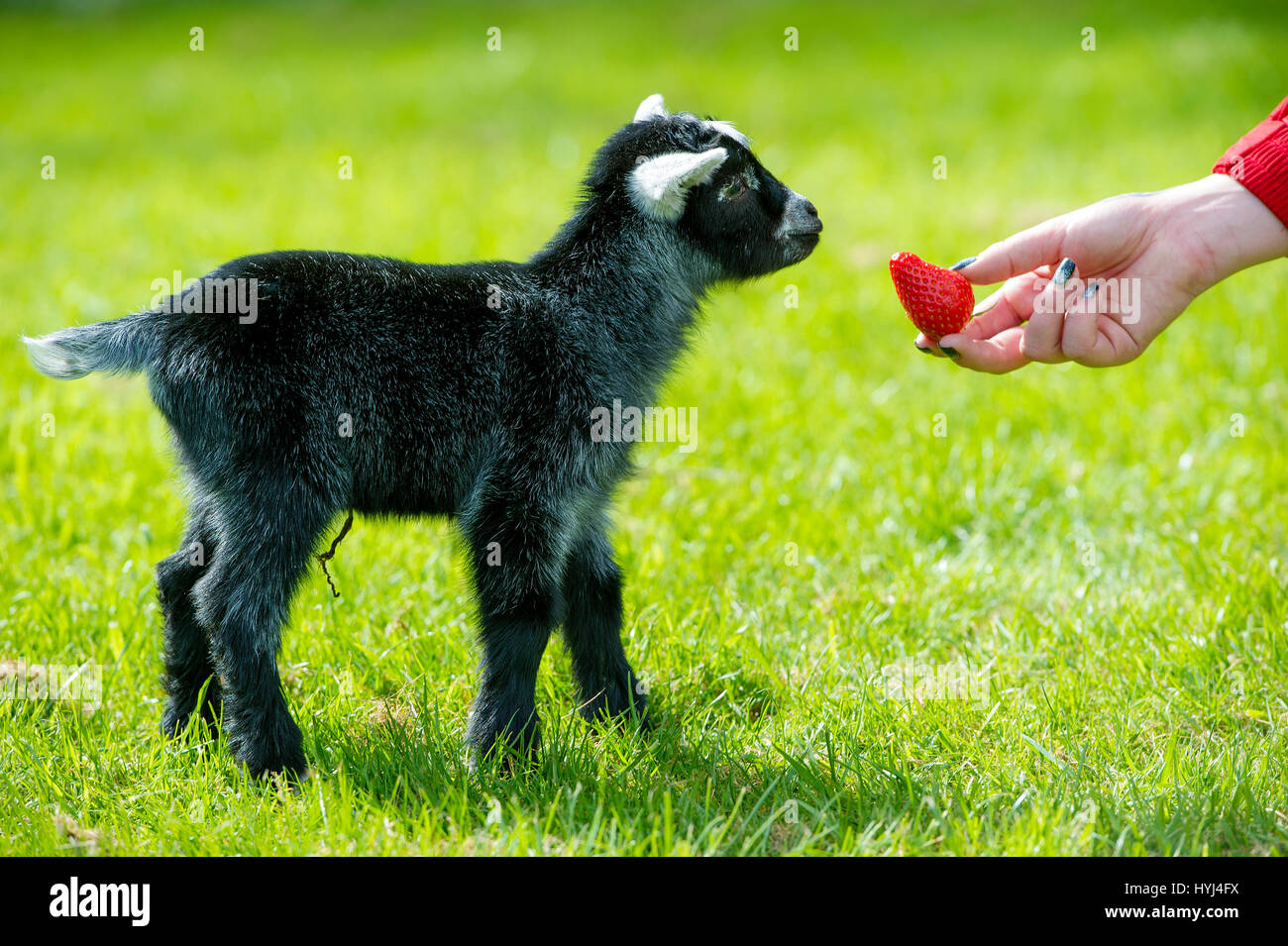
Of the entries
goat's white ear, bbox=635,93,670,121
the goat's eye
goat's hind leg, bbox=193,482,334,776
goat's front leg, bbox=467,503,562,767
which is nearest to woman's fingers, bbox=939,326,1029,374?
the goat's eye

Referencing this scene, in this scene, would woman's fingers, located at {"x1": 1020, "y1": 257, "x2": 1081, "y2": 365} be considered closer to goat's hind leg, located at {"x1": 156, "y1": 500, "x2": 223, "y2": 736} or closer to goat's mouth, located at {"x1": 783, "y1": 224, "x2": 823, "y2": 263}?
goat's mouth, located at {"x1": 783, "y1": 224, "x2": 823, "y2": 263}

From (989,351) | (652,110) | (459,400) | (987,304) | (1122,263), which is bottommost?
(459,400)

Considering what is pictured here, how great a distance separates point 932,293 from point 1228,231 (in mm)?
993

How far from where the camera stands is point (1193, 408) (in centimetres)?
633

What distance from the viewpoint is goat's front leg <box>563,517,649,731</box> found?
13.3ft

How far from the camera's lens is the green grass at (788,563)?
3.44 meters

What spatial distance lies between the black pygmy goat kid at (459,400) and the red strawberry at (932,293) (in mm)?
355

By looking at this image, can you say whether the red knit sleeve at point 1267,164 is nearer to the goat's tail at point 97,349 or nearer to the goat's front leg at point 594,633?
the goat's front leg at point 594,633

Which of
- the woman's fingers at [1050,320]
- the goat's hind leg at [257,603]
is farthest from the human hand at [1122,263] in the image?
the goat's hind leg at [257,603]

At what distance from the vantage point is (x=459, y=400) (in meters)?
3.74

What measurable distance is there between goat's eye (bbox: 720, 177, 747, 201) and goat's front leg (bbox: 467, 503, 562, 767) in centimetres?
123

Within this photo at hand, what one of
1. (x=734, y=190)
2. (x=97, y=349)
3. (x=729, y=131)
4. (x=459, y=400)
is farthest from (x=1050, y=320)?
(x=97, y=349)

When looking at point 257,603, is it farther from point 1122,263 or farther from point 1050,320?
point 1122,263

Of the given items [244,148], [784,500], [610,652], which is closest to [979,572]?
[784,500]
